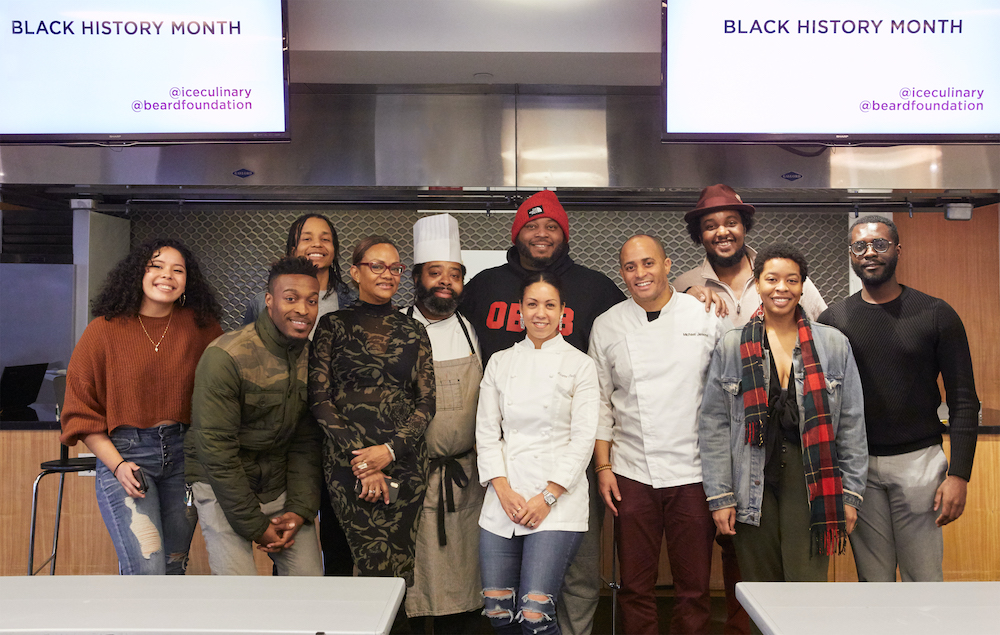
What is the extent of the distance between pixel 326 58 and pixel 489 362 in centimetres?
157

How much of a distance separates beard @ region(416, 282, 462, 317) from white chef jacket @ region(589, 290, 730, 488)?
0.60 meters

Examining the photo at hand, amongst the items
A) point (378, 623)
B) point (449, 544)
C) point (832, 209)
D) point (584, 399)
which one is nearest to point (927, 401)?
point (584, 399)

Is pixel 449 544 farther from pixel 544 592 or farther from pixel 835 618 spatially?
pixel 835 618

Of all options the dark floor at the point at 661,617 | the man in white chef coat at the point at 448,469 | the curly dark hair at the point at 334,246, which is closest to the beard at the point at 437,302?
the man in white chef coat at the point at 448,469

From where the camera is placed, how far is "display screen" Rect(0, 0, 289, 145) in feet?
9.43

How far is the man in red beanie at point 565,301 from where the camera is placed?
2674 millimetres

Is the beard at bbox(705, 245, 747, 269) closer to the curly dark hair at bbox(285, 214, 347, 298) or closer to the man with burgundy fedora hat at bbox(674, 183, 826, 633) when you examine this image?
the man with burgundy fedora hat at bbox(674, 183, 826, 633)

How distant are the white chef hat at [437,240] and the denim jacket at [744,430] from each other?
1.08 metres

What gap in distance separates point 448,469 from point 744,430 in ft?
3.46

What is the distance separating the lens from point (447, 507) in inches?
103

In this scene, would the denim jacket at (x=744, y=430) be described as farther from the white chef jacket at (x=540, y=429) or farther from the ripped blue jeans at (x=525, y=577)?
the ripped blue jeans at (x=525, y=577)

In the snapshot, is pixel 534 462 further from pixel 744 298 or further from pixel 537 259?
pixel 744 298

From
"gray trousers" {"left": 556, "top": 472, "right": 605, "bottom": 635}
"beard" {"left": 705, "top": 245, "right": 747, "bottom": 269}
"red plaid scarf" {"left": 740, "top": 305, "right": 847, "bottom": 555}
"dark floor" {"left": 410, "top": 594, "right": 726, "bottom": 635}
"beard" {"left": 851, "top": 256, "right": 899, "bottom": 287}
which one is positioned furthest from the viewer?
"dark floor" {"left": 410, "top": 594, "right": 726, "bottom": 635}

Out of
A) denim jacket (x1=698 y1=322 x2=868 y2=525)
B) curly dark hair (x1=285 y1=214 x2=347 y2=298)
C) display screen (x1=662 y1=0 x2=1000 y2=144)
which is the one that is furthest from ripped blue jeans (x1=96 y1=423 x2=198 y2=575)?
display screen (x1=662 y1=0 x2=1000 y2=144)
